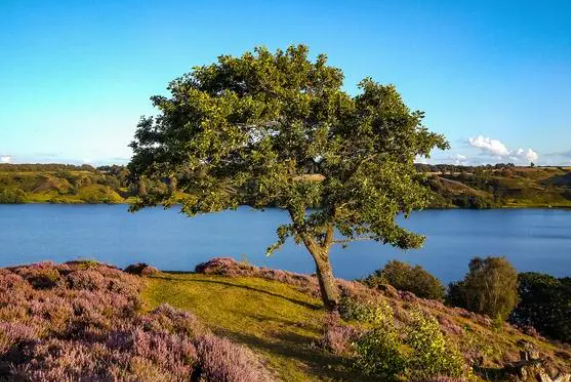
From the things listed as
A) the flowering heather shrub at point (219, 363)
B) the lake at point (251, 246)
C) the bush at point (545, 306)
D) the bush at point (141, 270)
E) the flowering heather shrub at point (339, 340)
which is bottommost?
the lake at point (251, 246)

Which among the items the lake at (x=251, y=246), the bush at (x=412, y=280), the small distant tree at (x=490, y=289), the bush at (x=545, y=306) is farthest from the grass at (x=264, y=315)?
the lake at (x=251, y=246)

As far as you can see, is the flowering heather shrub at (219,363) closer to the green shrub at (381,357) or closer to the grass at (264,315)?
the grass at (264,315)

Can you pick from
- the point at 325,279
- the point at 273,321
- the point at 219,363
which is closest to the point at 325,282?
the point at 325,279

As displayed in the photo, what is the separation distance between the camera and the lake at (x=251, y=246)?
267 ft

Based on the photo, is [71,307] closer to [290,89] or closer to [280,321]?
[280,321]

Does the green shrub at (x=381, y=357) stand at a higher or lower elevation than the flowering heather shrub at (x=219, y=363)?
lower

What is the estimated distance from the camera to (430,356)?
11578 mm

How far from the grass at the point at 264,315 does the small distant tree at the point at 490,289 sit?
2579 centimetres

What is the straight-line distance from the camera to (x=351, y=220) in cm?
2122

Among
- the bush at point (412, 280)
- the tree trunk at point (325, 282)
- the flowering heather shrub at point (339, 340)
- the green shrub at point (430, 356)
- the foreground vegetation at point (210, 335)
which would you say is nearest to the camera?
the foreground vegetation at point (210, 335)

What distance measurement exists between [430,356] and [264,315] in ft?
24.8

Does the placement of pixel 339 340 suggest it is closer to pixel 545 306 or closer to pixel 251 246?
pixel 545 306

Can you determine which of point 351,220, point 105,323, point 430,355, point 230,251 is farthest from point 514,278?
point 230,251

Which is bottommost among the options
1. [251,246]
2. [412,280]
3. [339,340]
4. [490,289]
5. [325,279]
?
[251,246]
